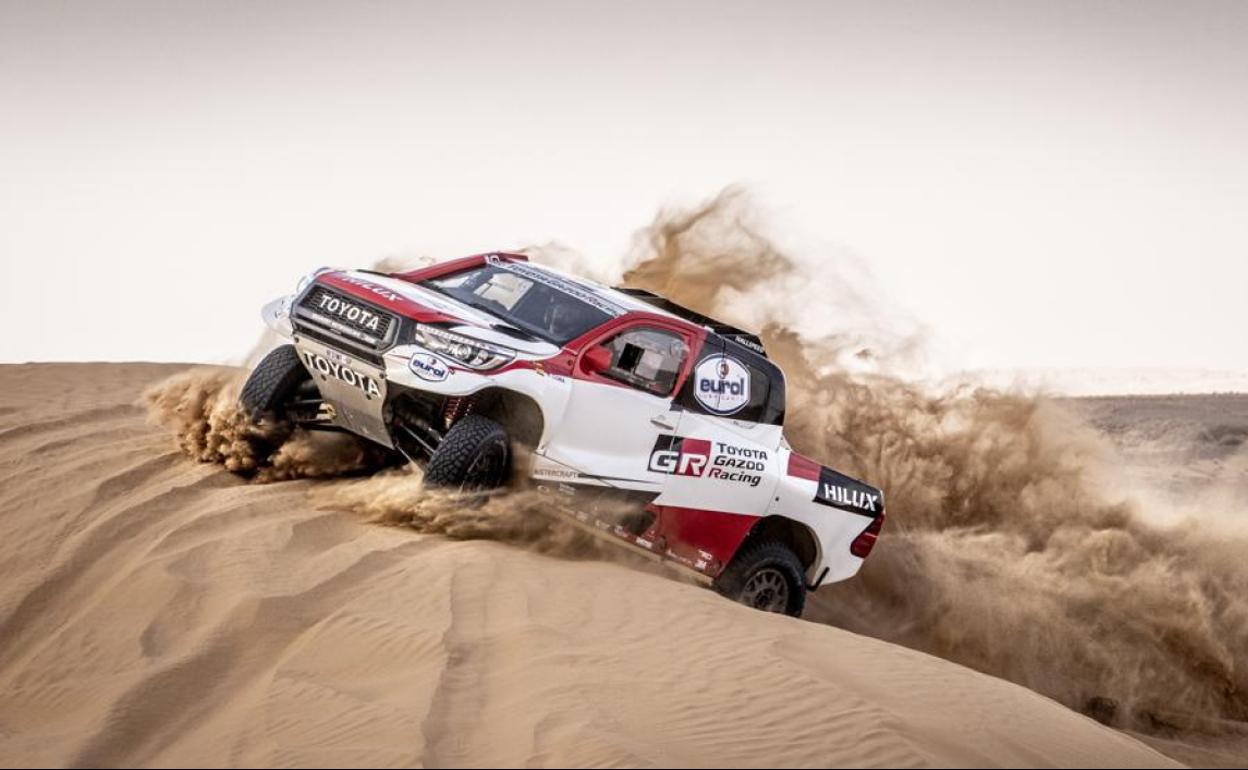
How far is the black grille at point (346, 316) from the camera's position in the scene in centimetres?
1023

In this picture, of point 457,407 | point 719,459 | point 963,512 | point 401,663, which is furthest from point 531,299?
point 963,512

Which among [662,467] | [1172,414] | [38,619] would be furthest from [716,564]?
[1172,414]

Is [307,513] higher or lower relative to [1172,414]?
lower

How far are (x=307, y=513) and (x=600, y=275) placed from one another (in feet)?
18.8

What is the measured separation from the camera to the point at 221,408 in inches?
462

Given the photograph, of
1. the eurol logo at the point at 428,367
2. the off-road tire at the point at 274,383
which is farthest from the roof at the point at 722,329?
the off-road tire at the point at 274,383

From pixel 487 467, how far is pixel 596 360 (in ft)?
3.43

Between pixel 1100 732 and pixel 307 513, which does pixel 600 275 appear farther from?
pixel 1100 732

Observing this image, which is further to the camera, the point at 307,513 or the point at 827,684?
the point at 307,513

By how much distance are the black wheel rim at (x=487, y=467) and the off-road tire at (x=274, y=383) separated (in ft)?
5.97

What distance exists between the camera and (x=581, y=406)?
412 inches

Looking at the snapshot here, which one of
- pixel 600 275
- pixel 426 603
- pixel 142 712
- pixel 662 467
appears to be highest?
pixel 600 275

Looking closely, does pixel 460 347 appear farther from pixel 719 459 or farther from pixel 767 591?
pixel 767 591

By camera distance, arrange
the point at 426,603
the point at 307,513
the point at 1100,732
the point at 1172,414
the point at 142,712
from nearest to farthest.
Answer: the point at 142,712 → the point at 1100,732 → the point at 426,603 → the point at 307,513 → the point at 1172,414
